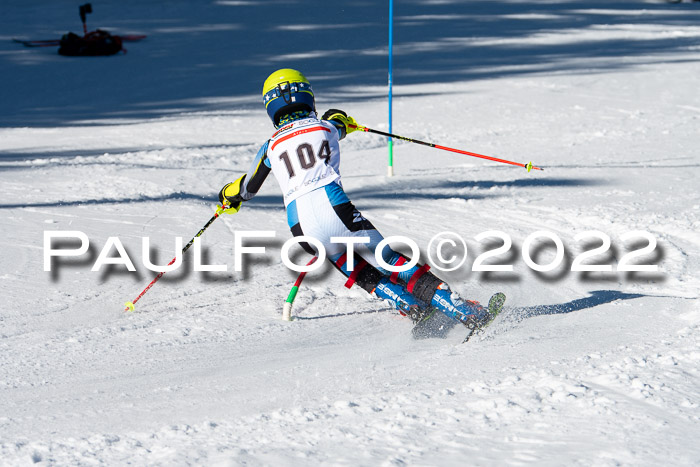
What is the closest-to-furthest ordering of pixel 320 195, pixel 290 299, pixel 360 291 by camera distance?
1. pixel 320 195
2. pixel 290 299
3. pixel 360 291

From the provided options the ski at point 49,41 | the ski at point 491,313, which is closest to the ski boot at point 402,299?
the ski at point 491,313

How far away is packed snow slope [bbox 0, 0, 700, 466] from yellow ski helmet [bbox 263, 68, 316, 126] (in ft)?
4.26

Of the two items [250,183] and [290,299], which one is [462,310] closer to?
[290,299]

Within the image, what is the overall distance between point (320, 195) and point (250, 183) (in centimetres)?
53

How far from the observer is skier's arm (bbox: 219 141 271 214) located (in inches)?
202

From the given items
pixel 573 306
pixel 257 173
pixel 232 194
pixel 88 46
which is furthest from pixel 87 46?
pixel 573 306

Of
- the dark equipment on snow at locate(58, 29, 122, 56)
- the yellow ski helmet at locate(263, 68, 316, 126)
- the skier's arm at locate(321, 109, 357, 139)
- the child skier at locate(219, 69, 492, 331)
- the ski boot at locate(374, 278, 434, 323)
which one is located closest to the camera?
the child skier at locate(219, 69, 492, 331)

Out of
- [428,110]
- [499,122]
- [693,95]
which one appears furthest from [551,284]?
[693,95]

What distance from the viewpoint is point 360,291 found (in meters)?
6.08

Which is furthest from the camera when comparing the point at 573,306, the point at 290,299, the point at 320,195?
the point at 573,306

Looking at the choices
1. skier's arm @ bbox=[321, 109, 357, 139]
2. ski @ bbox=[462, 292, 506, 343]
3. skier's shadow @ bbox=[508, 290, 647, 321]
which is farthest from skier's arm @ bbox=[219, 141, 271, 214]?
skier's shadow @ bbox=[508, 290, 647, 321]

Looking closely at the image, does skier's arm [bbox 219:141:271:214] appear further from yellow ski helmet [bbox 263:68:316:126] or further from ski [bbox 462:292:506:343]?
ski [bbox 462:292:506:343]

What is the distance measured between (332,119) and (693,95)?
10.0m

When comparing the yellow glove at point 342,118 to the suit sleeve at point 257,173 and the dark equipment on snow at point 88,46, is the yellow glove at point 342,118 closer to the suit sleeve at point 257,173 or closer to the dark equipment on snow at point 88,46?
the suit sleeve at point 257,173
